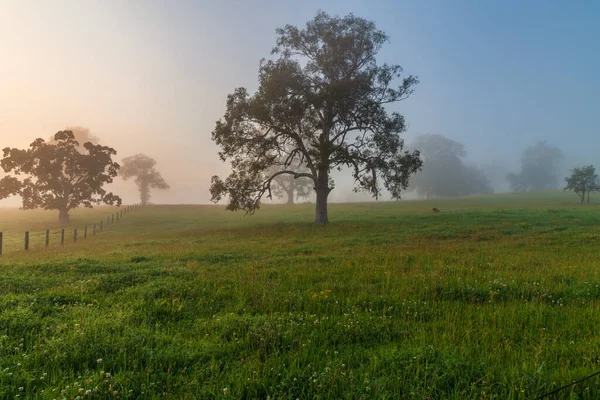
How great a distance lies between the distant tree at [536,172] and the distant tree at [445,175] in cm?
1220

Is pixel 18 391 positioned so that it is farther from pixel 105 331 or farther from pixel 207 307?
pixel 207 307

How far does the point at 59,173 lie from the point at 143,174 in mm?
46578

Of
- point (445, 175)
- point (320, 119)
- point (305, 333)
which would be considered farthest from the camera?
point (445, 175)

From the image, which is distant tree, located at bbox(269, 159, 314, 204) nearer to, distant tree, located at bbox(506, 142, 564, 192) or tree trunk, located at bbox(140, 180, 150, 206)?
tree trunk, located at bbox(140, 180, 150, 206)

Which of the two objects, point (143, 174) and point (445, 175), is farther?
point (445, 175)

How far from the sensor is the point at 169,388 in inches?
155

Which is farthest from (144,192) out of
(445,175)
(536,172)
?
(536,172)

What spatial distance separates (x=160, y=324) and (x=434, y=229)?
2140cm

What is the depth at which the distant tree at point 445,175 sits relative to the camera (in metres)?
101

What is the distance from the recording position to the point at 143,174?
90438mm

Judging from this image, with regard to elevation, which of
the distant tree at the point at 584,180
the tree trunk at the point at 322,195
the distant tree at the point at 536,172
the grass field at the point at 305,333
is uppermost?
the distant tree at the point at 536,172

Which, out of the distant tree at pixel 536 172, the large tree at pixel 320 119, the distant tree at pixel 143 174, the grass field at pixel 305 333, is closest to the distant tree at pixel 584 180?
the large tree at pixel 320 119

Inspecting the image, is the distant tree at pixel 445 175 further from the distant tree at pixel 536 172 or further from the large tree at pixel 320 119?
the large tree at pixel 320 119

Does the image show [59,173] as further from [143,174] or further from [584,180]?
[584,180]
